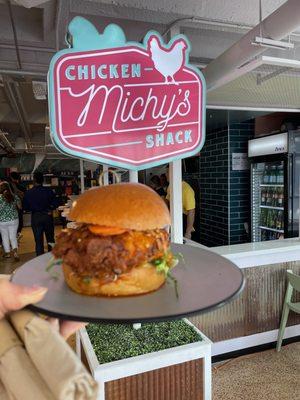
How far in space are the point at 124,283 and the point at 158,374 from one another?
1310 millimetres

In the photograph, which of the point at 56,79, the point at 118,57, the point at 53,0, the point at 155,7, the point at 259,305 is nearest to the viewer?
the point at 56,79

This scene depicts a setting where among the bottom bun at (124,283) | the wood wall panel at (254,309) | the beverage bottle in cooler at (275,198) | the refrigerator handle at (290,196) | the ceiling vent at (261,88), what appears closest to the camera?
the bottom bun at (124,283)

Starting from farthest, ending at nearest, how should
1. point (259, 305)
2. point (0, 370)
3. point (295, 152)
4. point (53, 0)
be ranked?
point (295, 152)
point (259, 305)
point (53, 0)
point (0, 370)

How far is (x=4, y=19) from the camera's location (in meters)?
2.84

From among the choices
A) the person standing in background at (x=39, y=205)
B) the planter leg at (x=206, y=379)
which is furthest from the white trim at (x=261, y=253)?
the person standing in background at (x=39, y=205)

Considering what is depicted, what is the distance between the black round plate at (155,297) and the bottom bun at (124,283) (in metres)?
A: 0.03

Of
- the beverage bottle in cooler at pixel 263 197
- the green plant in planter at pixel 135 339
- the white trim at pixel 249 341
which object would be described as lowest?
the white trim at pixel 249 341

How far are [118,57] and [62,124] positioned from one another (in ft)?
1.39

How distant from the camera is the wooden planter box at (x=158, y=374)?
192 cm

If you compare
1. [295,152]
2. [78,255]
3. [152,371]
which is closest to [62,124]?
[78,255]

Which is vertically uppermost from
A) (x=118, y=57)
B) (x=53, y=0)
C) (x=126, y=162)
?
(x=53, y=0)

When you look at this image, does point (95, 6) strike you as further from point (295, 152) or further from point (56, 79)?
point (295, 152)

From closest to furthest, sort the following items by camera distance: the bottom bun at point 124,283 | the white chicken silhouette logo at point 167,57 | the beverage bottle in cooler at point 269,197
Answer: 1. the bottom bun at point 124,283
2. the white chicken silhouette logo at point 167,57
3. the beverage bottle in cooler at point 269,197

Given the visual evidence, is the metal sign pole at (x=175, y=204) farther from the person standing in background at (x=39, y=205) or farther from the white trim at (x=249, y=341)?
the person standing in background at (x=39, y=205)
